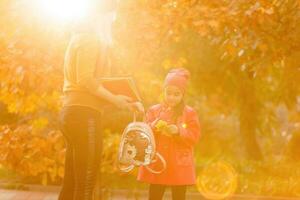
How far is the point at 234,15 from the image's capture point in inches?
267

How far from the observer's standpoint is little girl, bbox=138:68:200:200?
5.86 m

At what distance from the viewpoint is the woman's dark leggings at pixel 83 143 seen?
4.08 metres

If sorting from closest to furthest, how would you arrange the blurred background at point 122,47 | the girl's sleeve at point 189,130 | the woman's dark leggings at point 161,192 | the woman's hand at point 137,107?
1. the woman's hand at point 137,107
2. the girl's sleeve at point 189,130
3. the woman's dark leggings at point 161,192
4. the blurred background at point 122,47

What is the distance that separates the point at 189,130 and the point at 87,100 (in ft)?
6.31

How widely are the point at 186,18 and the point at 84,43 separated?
9.47ft

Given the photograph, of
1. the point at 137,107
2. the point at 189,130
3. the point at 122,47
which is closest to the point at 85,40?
the point at 137,107

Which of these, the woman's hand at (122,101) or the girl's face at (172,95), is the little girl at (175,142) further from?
the woman's hand at (122,101)

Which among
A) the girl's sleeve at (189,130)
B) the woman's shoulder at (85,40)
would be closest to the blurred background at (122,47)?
the woman's shoulder at (85,40)

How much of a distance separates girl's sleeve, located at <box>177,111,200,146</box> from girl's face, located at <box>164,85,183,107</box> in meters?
0.20

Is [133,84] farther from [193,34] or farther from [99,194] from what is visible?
[193,34]

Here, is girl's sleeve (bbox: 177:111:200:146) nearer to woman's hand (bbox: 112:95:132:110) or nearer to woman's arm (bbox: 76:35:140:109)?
woman's hand (bbox: 112:95:132:110)

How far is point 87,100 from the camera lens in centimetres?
416

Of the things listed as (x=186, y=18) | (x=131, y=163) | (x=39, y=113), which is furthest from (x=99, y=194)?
(x=39, y=113)

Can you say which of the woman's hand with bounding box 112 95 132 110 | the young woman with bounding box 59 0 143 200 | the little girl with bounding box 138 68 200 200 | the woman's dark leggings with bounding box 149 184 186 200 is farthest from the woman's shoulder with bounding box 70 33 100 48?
the woman's dark leggings with bounding box 149 184 186 200
